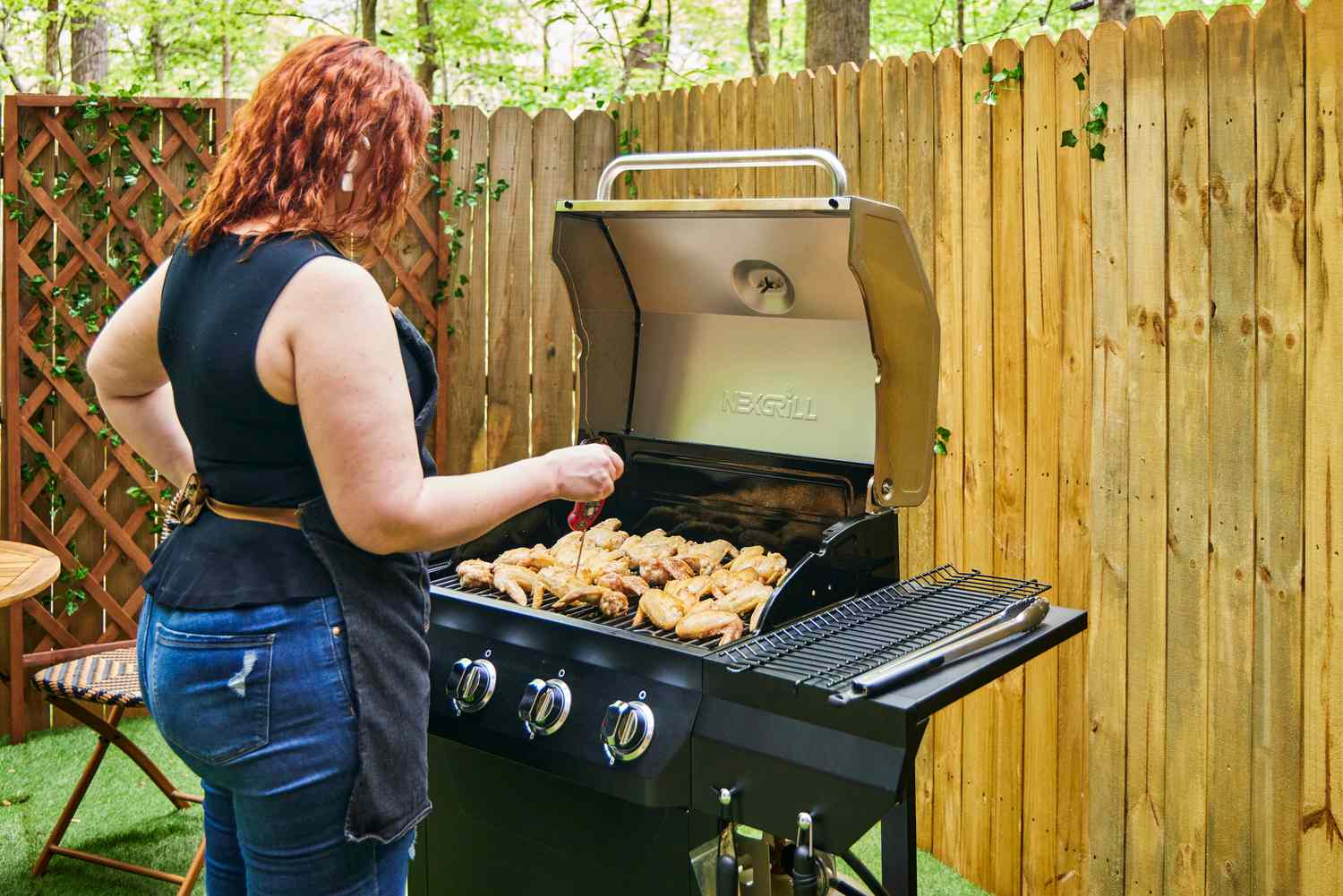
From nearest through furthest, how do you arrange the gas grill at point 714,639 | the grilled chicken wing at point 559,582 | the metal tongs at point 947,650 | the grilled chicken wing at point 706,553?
the metal tongs at point 947,650, the gas grill at point 714,639, the grilled chicken wing at point 559,582, the grilled chicken wing at point 706,553

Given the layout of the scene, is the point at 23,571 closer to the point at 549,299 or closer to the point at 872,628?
the point at 549,299

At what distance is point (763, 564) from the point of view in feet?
7.45

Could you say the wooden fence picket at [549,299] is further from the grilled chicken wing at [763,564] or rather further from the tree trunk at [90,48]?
the tree trunk at [90,48]

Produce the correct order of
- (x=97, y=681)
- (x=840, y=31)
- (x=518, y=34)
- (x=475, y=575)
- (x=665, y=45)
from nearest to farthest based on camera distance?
(x=475, y=575), (x=97, y=681), (x=840, y=31), (x=665, y=45), (x=518, y=34)

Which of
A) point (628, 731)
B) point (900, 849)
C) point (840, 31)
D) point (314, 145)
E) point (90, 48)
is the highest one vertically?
point (90, 48)

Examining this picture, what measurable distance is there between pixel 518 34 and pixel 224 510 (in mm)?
13504

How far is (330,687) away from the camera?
1.55 meters

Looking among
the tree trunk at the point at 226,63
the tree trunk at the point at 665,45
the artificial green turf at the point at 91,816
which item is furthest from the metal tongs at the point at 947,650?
the tree trunk at the point at 226,63

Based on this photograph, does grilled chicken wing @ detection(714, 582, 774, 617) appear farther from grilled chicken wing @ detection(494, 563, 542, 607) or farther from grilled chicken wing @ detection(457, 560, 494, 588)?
grilled chicken wing @ detection(457, 560, 494, 588)

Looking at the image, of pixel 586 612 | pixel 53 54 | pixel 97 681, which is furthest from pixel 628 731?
pixel 53 54

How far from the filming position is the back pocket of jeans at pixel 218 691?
4.98 ft

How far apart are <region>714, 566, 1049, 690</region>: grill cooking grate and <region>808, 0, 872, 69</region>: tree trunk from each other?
394 cm

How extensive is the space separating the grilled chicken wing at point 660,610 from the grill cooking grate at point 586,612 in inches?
0.5

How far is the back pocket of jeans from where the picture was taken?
1519 mm
